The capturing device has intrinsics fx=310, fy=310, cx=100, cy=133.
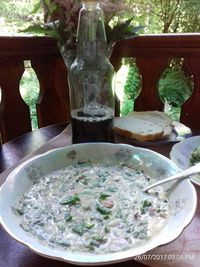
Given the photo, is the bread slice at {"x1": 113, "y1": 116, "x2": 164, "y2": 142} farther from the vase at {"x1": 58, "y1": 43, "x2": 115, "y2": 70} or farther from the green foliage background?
the green foliage background

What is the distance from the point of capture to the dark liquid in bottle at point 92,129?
89cm

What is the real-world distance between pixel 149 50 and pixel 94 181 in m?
0.74

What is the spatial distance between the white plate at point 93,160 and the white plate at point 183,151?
0.36ft

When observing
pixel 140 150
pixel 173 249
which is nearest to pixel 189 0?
pixel 140 150

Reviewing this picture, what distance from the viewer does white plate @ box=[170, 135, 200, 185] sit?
81cm

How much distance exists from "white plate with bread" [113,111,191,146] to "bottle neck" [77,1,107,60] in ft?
0.84

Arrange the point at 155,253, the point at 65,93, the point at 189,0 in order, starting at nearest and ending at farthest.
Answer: the point at 155,253, the point at 65,93, the point at 189,0

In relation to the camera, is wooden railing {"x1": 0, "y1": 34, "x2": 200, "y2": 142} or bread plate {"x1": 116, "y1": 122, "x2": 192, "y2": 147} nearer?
bread plate {"x1": 116, "y1": 122, "x2": 192, "y2": 147}

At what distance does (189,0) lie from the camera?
3.66 meters

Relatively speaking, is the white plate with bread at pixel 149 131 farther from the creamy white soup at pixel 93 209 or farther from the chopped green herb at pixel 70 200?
the chopped green herb at pixel 70 200

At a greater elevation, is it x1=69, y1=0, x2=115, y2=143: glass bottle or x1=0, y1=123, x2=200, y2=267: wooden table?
x1=69, y1=0, x2=115, y2=143: glass bottle

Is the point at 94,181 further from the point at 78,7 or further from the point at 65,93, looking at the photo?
the point at 65,93

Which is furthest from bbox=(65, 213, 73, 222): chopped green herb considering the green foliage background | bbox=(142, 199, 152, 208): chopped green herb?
the green foliage background

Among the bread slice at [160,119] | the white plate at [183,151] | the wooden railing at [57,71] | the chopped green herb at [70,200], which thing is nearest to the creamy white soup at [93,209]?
the chopped green herb at [70,200]
